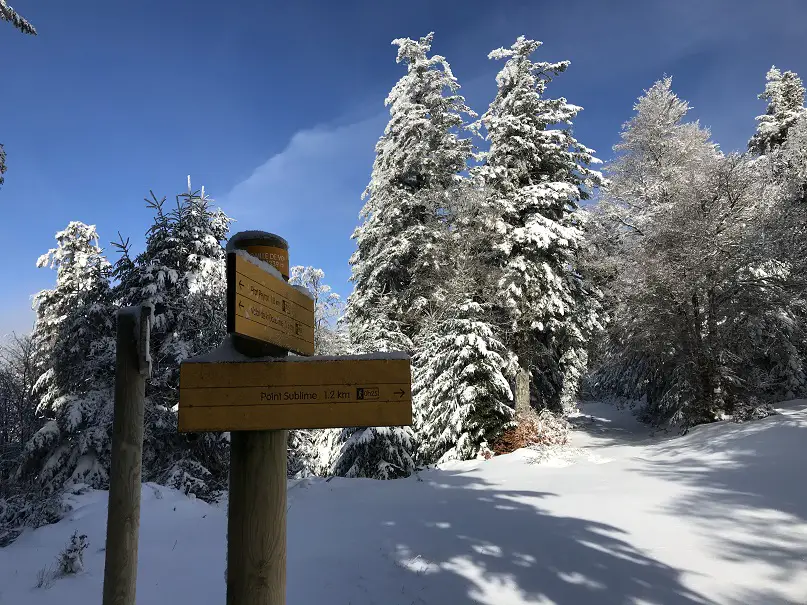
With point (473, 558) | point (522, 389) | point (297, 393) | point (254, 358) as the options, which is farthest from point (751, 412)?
point (254, 358)

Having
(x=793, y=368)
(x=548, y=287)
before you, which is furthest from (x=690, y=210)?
(x=793, y=368)

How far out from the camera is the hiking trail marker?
1.99 meters

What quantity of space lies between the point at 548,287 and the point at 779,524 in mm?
10531

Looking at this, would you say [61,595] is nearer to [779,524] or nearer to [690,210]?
[779,524]

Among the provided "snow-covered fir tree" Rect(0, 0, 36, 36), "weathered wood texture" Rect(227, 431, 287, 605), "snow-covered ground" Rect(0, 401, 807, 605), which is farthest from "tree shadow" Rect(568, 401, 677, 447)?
"snow-covered fir tree" Rect(0, 0, 36, 36)

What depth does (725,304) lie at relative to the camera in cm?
1448

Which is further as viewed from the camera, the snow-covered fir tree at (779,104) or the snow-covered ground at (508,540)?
the snow-covered fir tree at (779,104)

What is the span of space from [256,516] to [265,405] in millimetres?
496

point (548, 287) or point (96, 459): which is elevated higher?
point (548, 287)

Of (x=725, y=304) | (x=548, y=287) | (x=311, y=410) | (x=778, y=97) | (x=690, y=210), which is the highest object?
(x=778, y=97)

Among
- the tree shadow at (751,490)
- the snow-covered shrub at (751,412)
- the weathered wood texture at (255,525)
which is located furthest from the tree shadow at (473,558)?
the snow-covered shrub at (751,412)

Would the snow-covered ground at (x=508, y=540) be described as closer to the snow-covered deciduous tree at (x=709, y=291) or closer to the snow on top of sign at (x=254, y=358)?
the snow on top of sign at (x=254, y=358)

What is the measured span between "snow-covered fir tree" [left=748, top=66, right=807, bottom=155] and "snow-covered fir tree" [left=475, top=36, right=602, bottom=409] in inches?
606

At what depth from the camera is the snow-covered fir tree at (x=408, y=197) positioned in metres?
17.5
